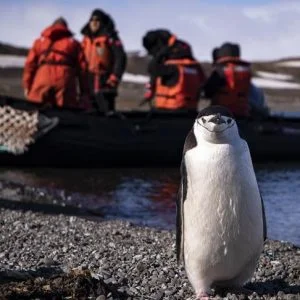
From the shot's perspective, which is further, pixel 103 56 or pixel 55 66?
pixel 103 56

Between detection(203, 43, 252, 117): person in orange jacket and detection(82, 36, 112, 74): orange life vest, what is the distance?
1.30 metres

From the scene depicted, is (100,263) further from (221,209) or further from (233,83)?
(233,83)

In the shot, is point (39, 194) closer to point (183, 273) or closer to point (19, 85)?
point (183, 273)

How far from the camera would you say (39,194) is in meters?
8.23

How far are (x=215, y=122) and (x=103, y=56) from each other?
23.7 feet

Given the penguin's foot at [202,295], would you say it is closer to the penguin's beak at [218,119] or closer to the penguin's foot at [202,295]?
the penguin's foot at [202,295]

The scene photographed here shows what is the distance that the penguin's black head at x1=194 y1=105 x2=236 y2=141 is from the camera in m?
3.61

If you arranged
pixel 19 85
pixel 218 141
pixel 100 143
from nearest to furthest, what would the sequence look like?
pixel 218 141
pixel 100 143
pixel 19 85

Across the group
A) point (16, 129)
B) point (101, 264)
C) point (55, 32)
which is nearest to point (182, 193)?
point (101, 264)

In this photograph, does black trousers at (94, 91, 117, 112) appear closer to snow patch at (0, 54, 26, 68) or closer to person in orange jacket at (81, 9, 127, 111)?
person in orange jacket at (81, 9, 127, 111)

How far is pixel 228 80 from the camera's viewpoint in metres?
11.0

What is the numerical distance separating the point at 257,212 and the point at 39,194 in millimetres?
4673

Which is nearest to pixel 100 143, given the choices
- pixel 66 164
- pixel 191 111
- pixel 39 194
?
pixel 66 164

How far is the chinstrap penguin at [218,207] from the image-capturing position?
12.0ft
